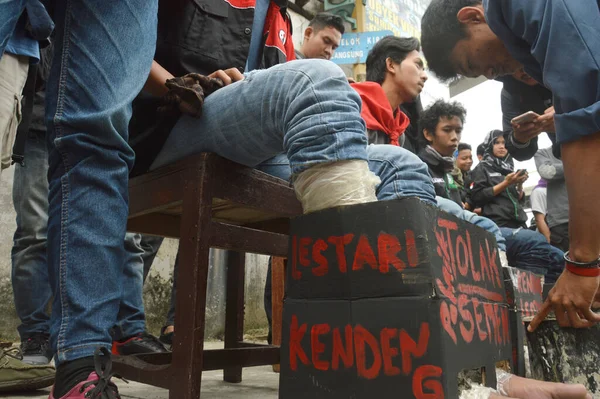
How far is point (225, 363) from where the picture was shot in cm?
149

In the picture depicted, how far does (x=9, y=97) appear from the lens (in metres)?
1.20

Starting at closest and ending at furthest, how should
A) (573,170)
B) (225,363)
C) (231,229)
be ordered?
(573,170), (231,229), (225,363)

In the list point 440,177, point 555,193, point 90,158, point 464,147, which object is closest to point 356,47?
point 464,147

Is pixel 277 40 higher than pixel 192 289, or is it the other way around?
pixel 277 40

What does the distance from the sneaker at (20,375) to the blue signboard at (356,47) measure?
3.68 meters

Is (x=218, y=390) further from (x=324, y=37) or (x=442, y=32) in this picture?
(x=324, y=37)

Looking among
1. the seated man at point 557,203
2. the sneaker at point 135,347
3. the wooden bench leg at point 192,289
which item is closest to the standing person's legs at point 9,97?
the wooden bench leg at point 192,289

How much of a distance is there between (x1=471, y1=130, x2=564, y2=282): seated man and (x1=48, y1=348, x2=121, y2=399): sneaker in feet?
9.76

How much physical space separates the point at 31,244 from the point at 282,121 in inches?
53.5

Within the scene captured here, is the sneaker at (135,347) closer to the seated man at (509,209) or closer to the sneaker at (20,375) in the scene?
the sneaker at (20,375)

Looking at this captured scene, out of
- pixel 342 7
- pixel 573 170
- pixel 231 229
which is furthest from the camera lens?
pixel 342 7

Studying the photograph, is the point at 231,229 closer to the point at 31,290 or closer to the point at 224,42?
the point at 224,42

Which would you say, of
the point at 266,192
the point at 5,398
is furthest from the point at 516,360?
the point at 5,398

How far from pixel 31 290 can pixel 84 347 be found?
1131mm
